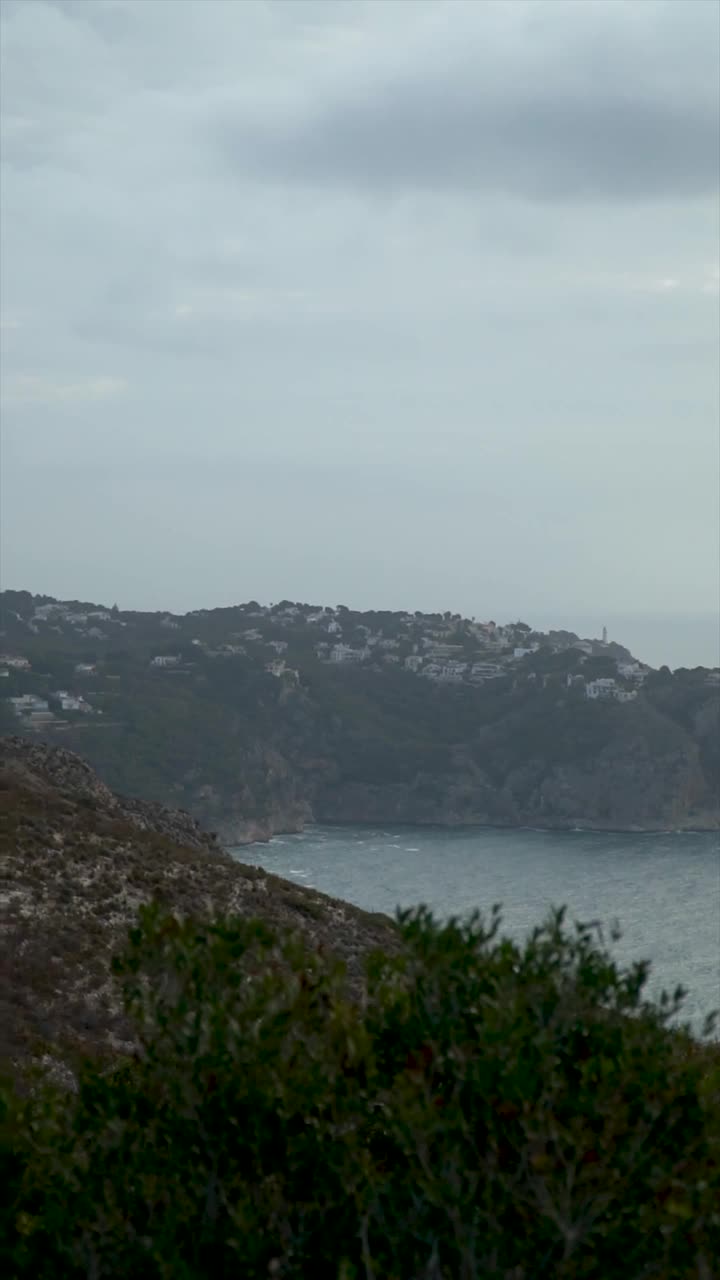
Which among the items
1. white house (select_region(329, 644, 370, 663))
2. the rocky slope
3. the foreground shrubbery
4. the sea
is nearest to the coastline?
the sea

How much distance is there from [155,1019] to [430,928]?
6.36 feet

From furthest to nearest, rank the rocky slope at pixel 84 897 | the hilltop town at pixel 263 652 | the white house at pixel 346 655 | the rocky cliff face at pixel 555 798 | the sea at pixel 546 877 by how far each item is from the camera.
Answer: the white house at pixel 346 655 < the hilltop town at pixel 263 652 < the rocky cliff face at pixel 555 798 < the sea at pixel 546 877 < the rocky slope at pixel 84 897

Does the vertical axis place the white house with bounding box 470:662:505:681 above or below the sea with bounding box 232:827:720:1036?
above

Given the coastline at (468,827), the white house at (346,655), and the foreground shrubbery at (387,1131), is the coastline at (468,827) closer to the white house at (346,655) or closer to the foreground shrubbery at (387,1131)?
the white house at (346,655)

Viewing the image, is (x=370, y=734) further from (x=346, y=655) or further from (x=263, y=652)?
(x=346, y=655)

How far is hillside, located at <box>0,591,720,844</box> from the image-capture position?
127375mm

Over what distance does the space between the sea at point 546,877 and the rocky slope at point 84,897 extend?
37.8 meters

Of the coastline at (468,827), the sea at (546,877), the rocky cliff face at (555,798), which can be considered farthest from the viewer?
the rocky cliff face at (555,798)

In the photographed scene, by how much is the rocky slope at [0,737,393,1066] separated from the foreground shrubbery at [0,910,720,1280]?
7.66m

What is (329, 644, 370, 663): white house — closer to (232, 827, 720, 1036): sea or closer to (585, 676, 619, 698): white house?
(585, 676, 619, 698): white house

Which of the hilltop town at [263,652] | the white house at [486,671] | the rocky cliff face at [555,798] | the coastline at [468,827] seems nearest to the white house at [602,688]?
the hilltop town at [263,652]

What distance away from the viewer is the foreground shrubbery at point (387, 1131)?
24.9 ft

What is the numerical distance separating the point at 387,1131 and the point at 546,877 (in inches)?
3726

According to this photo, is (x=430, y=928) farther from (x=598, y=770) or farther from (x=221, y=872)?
(x=598, y=770)
